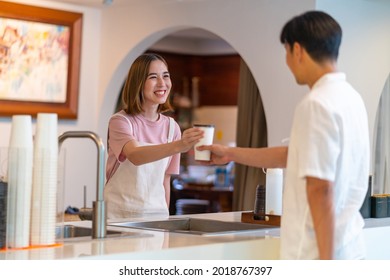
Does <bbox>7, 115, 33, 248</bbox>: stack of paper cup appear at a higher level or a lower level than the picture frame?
lower

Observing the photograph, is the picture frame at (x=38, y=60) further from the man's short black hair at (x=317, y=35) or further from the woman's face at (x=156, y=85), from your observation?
the man's short black hair at (x=317, y=35)

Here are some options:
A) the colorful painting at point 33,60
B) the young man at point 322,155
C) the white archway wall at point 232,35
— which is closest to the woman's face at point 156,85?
the young man at point 322,155

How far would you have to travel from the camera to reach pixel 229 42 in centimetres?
533

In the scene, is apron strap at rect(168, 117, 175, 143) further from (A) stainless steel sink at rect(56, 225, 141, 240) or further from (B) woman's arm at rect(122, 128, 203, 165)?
(A) stainless steel sink at rect(56, 225, 141, 240)

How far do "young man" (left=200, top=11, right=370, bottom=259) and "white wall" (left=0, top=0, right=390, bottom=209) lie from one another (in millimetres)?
2551

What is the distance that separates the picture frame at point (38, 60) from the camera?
561 cm

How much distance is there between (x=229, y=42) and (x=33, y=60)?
1.50 metres

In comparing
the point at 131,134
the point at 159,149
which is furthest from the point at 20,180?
the point at 131,134

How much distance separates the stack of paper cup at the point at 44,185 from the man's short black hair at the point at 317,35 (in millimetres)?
795

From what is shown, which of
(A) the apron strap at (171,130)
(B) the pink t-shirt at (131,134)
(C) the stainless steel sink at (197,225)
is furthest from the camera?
(A) the apron strap at (171,130)

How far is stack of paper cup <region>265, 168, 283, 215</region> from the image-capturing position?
325cm

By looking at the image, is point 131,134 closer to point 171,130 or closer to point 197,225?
point 171,130

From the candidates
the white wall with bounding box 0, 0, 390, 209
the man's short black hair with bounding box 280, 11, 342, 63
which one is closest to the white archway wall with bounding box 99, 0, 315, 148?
the white wall with bounding box 0, 0, 390, 209
